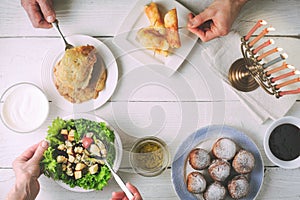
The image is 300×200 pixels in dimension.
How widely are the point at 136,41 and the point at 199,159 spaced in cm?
42

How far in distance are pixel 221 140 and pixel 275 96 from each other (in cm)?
22

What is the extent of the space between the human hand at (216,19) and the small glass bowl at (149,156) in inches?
14.3

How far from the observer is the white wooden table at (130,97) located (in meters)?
1.54

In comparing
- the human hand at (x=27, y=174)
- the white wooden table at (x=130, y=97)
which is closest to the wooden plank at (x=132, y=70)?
the white wooden table at (x=130, y=97)

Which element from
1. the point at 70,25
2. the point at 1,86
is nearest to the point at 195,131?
the point at 70,25

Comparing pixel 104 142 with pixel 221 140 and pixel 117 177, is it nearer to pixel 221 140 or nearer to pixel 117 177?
pixel 117 177

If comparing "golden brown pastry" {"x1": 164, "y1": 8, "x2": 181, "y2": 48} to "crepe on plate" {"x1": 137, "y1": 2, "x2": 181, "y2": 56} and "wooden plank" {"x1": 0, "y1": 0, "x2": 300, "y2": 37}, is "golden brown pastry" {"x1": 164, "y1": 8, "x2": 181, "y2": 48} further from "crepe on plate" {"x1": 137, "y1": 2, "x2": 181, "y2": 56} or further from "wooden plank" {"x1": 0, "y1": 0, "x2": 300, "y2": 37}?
"wooden plank" {"x1": 0, "y1": 0, "x2": 300, "y2": 37}

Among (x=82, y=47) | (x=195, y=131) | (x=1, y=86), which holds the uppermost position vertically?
(x=82, y=47)

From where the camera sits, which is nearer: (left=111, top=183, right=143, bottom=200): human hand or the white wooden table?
(left=111, top=183, right=143, bottom=200): human hand

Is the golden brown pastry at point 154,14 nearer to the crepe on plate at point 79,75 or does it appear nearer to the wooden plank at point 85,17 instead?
the wooden plank at point 85,17

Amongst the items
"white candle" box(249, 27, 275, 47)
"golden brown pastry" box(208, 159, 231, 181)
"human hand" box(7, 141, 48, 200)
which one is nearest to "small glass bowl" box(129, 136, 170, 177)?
"golden brown pastry" box(208, 159, 231, 181)

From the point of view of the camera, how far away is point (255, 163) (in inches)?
60.9

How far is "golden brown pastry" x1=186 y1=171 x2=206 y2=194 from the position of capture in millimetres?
1488

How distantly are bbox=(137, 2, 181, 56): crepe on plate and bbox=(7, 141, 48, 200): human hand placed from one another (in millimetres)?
446
